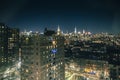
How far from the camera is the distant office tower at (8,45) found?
147 feet

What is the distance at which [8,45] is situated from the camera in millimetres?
47406

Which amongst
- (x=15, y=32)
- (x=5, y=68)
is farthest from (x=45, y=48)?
(x=15, y=32)

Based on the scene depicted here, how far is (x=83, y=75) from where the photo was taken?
39.5m

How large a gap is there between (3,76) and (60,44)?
56.2 feet

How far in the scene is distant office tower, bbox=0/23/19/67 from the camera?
147 ft

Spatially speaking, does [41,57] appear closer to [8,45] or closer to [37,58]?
[37,58]

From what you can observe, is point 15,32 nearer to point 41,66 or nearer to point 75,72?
point 75,72

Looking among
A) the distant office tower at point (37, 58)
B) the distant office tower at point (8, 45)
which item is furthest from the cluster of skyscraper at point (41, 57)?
the distant office tower at point (8, 45)

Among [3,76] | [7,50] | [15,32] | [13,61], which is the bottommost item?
[3,76]

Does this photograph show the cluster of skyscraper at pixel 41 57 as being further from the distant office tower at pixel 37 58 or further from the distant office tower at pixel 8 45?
the distant office tower at pixel 8 45

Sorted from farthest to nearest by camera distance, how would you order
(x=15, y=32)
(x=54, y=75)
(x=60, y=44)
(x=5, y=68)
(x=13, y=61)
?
(x=15, y=32), (x=13, y=61), (x=5, y=68), (x=60, y=44), (x=54, y=75)

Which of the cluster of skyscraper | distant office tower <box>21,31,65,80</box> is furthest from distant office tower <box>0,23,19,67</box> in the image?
distant office tower <box>21,31,65,80</box>

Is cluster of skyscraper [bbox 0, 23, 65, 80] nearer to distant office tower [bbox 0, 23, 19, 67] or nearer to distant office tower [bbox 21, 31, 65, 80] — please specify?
distant office tower [bbox 21, 31, 65, 80]

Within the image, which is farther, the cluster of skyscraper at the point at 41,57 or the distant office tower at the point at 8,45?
the distant office tower at the point at 8,45
